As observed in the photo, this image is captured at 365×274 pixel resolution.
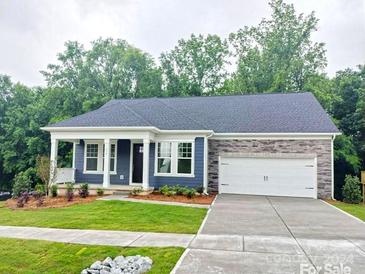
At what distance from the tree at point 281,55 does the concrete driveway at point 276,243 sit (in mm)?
18700

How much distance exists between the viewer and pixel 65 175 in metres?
16.0

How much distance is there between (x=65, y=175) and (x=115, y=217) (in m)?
7.86

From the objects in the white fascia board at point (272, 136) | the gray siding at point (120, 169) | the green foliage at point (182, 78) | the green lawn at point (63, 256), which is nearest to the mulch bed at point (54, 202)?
the gray siding at point (120, 169)

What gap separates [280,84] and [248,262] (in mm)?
22808

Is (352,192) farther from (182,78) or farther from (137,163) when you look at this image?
(182,78)

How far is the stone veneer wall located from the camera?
48.4ft

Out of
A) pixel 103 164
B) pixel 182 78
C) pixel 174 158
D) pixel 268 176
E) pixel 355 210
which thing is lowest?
pixel 355 210

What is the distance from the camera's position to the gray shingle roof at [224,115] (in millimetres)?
15289

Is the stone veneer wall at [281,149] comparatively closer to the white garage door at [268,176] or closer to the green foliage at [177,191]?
the white garage door at [268,176]

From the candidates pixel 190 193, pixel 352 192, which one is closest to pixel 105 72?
pixel 190 193

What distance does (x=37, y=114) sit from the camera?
2706 cm

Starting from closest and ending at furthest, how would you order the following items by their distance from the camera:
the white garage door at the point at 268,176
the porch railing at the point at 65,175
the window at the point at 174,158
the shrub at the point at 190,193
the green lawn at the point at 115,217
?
the green lawn at the point at 115,217, the shrub at the point at 190,193, the white garage door at the point at 268,176, the window at the point at 174,158, the porch railing at the point at 65,175

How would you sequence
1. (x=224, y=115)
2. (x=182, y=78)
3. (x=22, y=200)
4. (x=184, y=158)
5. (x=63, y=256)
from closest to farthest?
(x=63, y=256) → (x=22, y=200) → (x=184, y=158) → (x=224, y=115) → (x=182, y=78)

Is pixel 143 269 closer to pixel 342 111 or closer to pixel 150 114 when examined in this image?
pixel 150 114
